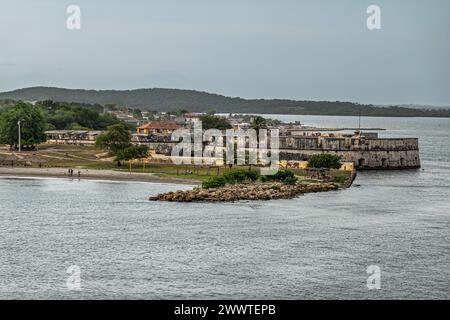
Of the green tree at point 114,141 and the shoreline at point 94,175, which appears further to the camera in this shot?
the green tree at point 114,141

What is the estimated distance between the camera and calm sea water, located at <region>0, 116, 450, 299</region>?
3522 centimetres

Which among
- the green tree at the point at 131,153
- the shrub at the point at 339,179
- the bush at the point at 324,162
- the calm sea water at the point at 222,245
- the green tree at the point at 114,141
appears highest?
the green tree at the point at 114,141

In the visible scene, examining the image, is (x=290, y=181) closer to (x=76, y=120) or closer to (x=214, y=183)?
(x=214, y=183)

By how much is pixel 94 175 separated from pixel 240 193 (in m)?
18.6

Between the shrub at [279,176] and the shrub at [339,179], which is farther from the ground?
the shrub at [279,176]

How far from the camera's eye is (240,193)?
62.2 metres

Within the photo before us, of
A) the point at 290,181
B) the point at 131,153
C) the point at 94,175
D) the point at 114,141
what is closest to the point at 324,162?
the point at 290,181

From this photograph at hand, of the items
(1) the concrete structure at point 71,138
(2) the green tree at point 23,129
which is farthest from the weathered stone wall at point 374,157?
(1) the concrete structure at point 71,138

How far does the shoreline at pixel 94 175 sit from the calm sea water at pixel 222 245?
546cm

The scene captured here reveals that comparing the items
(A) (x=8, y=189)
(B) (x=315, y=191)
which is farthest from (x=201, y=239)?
(A) (x=8, y=189)

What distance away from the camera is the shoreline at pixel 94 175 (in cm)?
7284

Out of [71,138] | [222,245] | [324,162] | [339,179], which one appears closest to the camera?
[222,245]

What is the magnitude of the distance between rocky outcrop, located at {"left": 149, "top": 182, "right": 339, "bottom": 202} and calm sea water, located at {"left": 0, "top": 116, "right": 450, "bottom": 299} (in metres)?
1.76

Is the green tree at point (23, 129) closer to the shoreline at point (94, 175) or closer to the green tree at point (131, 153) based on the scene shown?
the shoreline at point (94, 175)
